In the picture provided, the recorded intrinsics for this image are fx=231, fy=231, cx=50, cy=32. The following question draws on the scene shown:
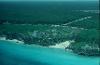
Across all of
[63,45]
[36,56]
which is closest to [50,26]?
[63,45]

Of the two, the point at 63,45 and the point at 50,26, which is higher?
the point at 50,26

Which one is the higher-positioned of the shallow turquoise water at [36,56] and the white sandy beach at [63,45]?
the white sandy beach at [63,45]

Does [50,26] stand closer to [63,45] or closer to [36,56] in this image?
[63,45]

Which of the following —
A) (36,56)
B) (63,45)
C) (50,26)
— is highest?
(50,26)

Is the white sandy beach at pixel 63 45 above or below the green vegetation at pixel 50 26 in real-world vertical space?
A: below

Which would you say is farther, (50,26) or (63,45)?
(50,26)

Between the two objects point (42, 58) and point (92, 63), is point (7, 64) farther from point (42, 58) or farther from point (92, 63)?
point (92, 63)

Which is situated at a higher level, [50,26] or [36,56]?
[50,26]

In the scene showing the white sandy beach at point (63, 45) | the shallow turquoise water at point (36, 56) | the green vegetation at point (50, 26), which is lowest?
the shallow turquoise water at point (36, 56)

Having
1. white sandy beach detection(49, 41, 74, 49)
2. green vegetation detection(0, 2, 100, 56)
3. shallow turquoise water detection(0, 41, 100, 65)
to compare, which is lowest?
shallow turquoise water detection(0, 41, 100, 65)
